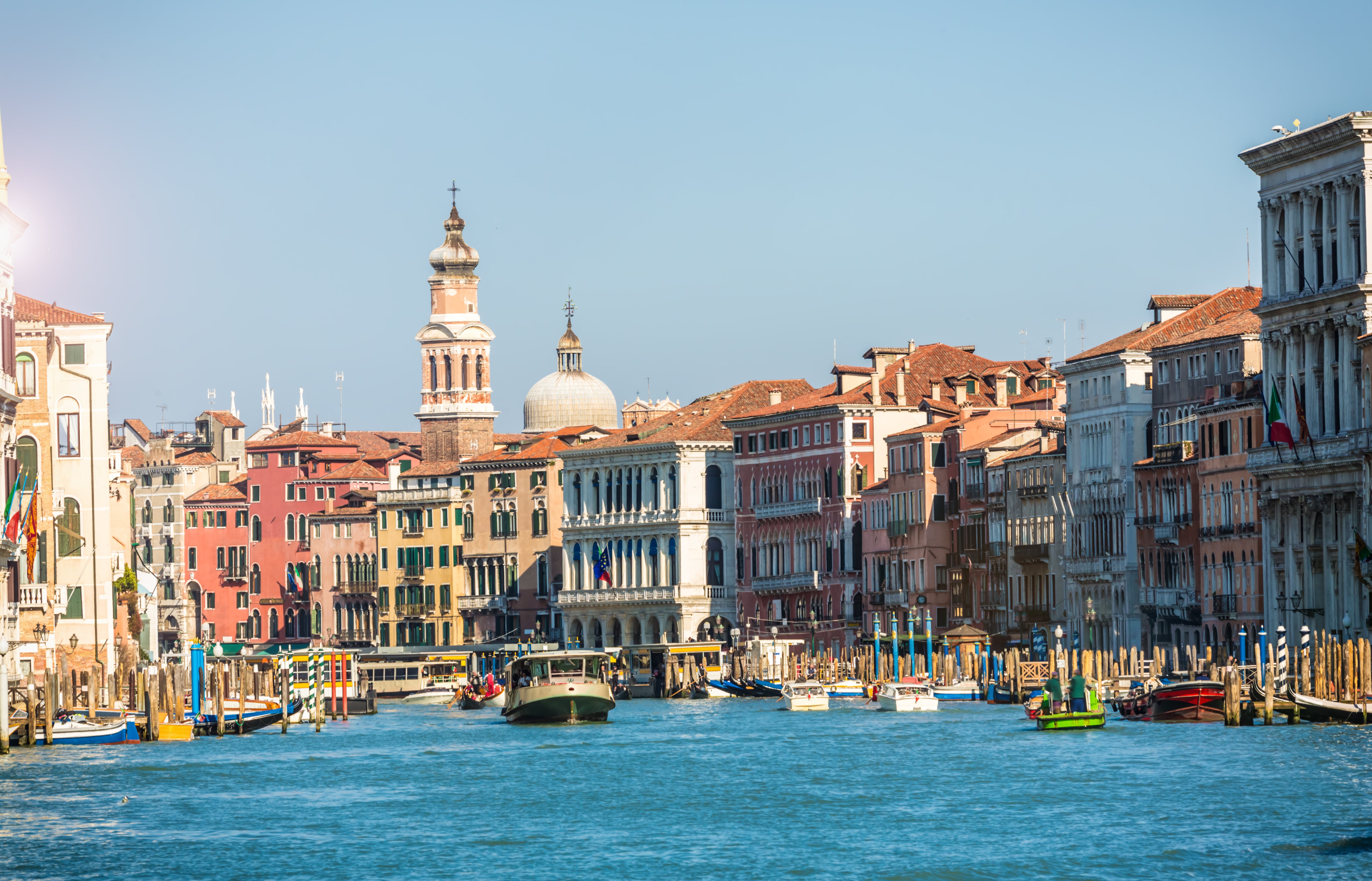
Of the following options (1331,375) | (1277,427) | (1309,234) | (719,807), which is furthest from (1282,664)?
(719,807)

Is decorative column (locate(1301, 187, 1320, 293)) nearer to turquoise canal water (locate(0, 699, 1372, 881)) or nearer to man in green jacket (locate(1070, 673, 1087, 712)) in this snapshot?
turquoise canal water (locate(0, 699, 1372, 881))

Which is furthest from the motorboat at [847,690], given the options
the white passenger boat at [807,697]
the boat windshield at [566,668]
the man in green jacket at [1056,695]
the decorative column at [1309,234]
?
the man in green jacket at [1056,695]

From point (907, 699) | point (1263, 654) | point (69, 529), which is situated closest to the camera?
point (69, 529)

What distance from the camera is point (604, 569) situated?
398 ft

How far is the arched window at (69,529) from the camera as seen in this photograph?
71.0 meters

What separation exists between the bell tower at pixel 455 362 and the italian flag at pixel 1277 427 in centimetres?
6837

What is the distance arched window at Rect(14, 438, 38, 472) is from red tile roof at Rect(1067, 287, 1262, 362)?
118 ft

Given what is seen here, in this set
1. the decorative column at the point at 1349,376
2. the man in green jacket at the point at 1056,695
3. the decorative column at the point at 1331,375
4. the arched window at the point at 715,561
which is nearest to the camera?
the man in green jacket at the point at 1056,695

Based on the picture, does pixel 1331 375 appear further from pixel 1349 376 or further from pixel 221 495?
pixel 221 495

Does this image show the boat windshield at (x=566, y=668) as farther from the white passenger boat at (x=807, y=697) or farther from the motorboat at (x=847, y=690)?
the motorboat at (x=847, y=690)

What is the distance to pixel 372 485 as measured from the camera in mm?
139000

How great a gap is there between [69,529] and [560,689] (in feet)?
43.6

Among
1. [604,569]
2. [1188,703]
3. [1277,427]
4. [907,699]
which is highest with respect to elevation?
[1277,427]

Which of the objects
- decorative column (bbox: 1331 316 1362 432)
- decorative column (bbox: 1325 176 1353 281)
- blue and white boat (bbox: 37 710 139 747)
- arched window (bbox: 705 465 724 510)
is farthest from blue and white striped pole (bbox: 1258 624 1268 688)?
arched window (bbox: 705 465 724 510)
